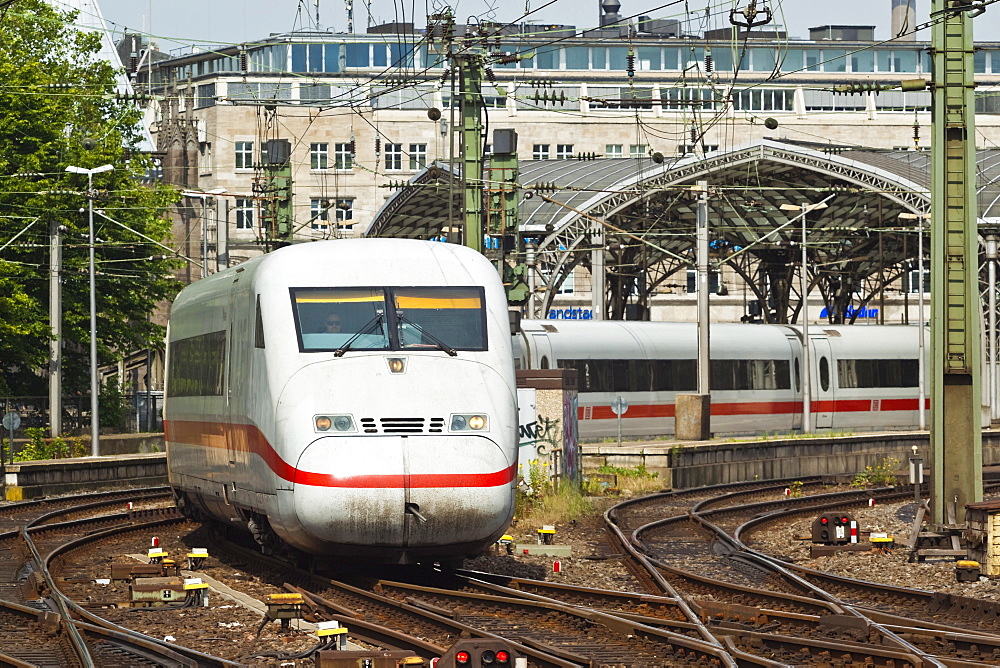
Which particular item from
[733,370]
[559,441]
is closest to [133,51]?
[733,370]

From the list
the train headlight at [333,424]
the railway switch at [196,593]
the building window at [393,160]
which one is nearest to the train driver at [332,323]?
the train headlight at [333,424]

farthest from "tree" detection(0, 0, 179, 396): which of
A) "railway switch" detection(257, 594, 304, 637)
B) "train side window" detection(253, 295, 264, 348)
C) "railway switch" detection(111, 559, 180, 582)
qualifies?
"railway switch" detection(257, 594, 304, 637)

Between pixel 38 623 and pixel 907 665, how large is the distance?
22.1 ft

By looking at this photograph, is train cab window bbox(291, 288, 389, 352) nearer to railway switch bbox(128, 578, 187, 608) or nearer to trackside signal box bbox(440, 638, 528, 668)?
railway switch bbox(128, 578, 187, 608)

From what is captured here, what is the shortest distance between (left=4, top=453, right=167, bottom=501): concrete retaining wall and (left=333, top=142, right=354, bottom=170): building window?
55592mm

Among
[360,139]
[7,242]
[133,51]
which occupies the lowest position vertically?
Answer: [7,242]

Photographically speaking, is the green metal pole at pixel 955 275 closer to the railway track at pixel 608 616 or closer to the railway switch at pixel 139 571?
the railway track at pixel 608 616

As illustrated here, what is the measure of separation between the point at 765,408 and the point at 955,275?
23.2 metres

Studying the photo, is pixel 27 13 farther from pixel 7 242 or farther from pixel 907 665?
pixel 907 665

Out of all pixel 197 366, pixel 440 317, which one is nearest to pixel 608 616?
pixel 440 317

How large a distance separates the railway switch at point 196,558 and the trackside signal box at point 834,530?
7.27m

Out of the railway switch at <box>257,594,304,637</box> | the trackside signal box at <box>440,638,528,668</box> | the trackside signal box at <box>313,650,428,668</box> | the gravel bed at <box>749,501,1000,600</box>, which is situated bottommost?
the gravel bed at <box>749,501,1000,600</box>

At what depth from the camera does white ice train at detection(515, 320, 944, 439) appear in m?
37.8

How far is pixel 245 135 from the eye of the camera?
89.6 metres
